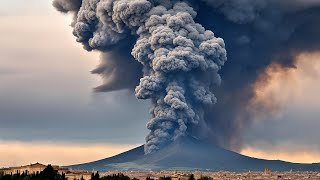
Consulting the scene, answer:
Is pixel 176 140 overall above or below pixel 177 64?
below

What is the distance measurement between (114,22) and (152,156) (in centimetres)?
3549

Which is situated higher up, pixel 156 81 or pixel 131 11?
pixel 131 11

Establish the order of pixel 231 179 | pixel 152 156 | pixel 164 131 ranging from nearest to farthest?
1. pixel 231 179
2. pixel 164 131
3. pixel 152 156

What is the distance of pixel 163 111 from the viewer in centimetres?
16712

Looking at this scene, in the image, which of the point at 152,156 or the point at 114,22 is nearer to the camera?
the point at 114,22

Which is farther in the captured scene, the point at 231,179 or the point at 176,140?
the point at 176,140

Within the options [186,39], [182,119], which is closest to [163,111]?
[182,119]

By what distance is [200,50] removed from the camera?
550 ft

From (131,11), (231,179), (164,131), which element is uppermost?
(131,11)

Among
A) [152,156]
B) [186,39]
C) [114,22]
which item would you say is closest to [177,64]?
[186,39]

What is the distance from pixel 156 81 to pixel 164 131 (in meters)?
11.0

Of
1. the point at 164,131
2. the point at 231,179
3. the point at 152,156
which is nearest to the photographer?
the point at 231,179

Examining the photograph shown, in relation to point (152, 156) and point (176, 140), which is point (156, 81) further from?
point (152, 156)

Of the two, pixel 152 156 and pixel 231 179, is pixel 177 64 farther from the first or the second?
pixel 152 156
